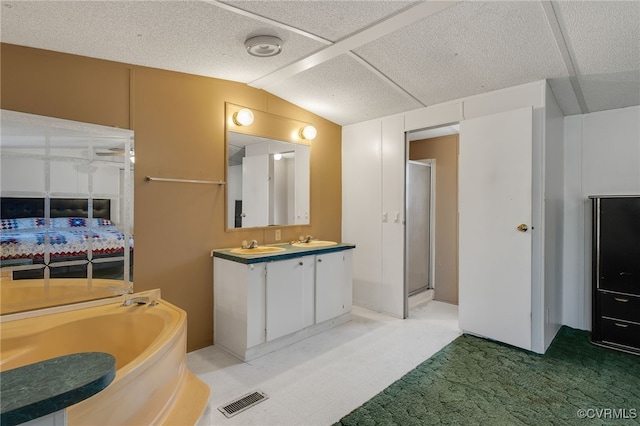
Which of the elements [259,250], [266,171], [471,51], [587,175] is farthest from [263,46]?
[587,175]

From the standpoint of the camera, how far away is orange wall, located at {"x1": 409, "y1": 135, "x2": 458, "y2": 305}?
446cm

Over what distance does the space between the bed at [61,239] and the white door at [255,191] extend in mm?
1113

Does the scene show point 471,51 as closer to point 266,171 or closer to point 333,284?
point 266,171

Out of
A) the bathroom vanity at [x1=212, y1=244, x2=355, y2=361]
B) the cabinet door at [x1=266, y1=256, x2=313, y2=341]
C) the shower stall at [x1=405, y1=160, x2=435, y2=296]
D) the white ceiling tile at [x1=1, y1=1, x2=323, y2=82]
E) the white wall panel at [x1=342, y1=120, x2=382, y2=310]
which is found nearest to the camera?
the white ceiling tile at [x1=1, y1=1, x2=323, y2=82]

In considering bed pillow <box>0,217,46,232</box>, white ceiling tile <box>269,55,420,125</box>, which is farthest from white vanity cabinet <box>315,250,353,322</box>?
bed pillow <box>0,217,46,232</box>

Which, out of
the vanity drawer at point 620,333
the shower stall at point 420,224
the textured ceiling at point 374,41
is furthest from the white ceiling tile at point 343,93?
the vanity drawer at point 620,333

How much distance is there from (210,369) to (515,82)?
351cm

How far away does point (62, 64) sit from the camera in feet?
7.41

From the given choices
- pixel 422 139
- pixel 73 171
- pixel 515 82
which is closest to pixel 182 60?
pixel 73 171

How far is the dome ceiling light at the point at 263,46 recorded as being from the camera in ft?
7.53

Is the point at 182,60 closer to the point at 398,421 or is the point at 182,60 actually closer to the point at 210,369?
the point at 210,369

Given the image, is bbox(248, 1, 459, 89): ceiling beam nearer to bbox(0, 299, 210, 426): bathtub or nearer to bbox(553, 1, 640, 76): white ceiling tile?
bbox(553, 1, 640, 76): white ceiling tile

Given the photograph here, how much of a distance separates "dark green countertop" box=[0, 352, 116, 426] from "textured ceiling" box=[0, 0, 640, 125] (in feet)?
6.20
